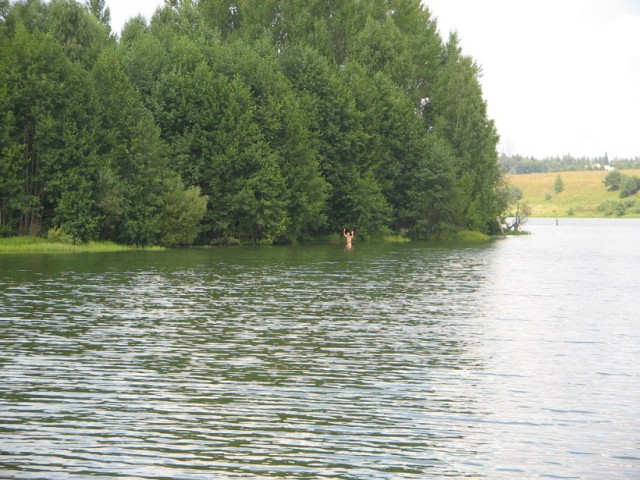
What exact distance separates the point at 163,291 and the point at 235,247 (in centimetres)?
4923

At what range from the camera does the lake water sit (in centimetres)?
1647

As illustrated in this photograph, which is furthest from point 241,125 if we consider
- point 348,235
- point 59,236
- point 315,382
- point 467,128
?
point 315,382

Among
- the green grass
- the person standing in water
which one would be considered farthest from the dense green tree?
the green grass

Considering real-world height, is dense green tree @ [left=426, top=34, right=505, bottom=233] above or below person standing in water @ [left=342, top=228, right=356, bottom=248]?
above

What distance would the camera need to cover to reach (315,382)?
23.7 metres

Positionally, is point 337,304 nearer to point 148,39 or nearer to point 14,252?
point 14,252

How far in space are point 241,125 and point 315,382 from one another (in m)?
76.4

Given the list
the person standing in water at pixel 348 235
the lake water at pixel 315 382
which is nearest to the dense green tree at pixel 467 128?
the person standing in water at pixel 348 235

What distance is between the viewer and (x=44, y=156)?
8331 centimetres

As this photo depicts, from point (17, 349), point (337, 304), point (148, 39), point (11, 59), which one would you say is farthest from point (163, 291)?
point (148, 39)

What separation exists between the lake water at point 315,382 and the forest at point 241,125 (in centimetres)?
3597

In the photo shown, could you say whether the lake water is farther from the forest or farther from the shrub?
the forest

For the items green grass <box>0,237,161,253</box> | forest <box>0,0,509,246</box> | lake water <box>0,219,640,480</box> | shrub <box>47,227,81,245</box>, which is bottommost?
lake water <box>0,219,640,480</box>

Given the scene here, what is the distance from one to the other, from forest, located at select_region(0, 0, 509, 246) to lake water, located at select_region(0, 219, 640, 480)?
35975mm
